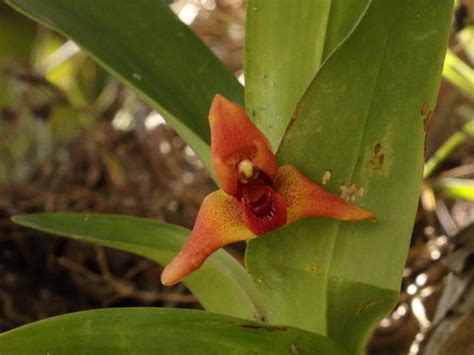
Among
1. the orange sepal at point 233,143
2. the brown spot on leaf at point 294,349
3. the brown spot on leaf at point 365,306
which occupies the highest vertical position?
the orange sepal at point 233,143

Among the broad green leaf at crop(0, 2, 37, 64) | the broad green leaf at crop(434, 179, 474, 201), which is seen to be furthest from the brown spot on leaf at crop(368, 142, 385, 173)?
the broad green leaf at crop(0, 2, 37, 64)

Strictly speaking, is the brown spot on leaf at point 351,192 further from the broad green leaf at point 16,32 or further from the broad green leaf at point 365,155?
the broad green leaf at point 16,32

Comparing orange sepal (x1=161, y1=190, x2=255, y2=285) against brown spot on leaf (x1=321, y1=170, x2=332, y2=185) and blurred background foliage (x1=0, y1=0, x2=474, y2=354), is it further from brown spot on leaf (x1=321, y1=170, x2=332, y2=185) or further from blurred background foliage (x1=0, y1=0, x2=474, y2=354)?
blurred background foliage (x1=0, y1=0, x2=474, y2=354)

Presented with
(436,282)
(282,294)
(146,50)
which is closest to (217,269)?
(282,294)

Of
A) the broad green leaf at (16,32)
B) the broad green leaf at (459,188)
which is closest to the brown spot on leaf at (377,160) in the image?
the broad green leaf at (459,188)

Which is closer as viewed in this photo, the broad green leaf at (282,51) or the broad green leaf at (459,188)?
the broad green leaf at (282,51)

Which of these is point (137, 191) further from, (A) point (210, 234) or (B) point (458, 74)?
(A) point (210, 234)

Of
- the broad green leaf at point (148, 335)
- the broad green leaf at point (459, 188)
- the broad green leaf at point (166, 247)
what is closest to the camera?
the broad green leaf at point (148, 335)

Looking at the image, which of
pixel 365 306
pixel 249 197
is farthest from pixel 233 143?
pixel 365 306

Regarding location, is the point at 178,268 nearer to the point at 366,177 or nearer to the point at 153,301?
the point at 366,177
